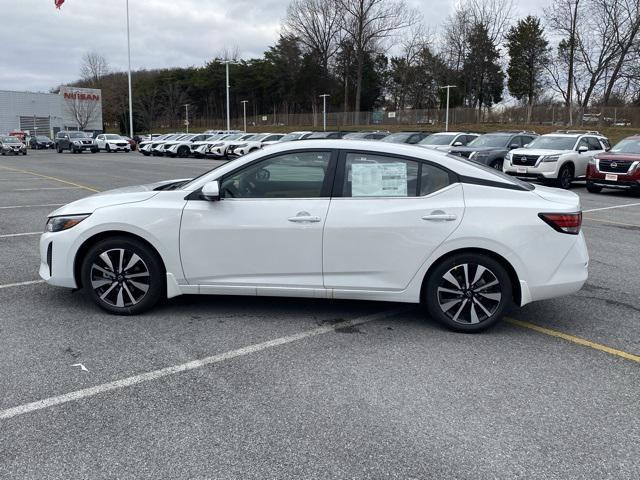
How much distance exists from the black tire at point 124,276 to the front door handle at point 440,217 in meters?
2.30

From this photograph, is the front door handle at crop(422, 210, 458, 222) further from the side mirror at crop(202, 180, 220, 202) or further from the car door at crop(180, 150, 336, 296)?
the side mirror at crop(202, 180, 220, 202)

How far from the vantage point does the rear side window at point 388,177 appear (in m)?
4.80

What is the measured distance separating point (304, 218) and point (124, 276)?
1666 mm

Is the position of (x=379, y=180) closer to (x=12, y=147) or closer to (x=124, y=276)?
(x=124, y=276)

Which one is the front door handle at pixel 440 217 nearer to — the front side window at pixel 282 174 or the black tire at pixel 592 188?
the front side window at pixel 282 174

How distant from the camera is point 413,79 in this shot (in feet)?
243

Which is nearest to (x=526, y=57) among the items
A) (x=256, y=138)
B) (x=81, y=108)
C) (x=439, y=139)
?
(x=256, y=138)

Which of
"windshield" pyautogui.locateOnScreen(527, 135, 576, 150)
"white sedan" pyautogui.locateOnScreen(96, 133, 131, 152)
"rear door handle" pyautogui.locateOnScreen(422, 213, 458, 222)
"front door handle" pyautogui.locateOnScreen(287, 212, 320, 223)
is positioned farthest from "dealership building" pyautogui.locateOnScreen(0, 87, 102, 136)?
"rear door handle" pyautogui.locateOnScreen(422, 213, 458, 222)

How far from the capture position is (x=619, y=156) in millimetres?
16516

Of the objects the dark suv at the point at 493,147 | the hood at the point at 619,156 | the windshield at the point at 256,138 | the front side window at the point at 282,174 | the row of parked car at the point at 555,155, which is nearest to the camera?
the front side window at the point at 282,174

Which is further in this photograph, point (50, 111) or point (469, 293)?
point (50, 111)

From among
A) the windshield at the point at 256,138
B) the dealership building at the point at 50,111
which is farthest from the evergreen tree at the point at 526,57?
the dealership building at the point at 50,111

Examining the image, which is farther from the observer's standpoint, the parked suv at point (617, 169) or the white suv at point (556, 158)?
the white suv at point (556, 158)

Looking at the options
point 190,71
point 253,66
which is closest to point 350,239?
point 253,66
